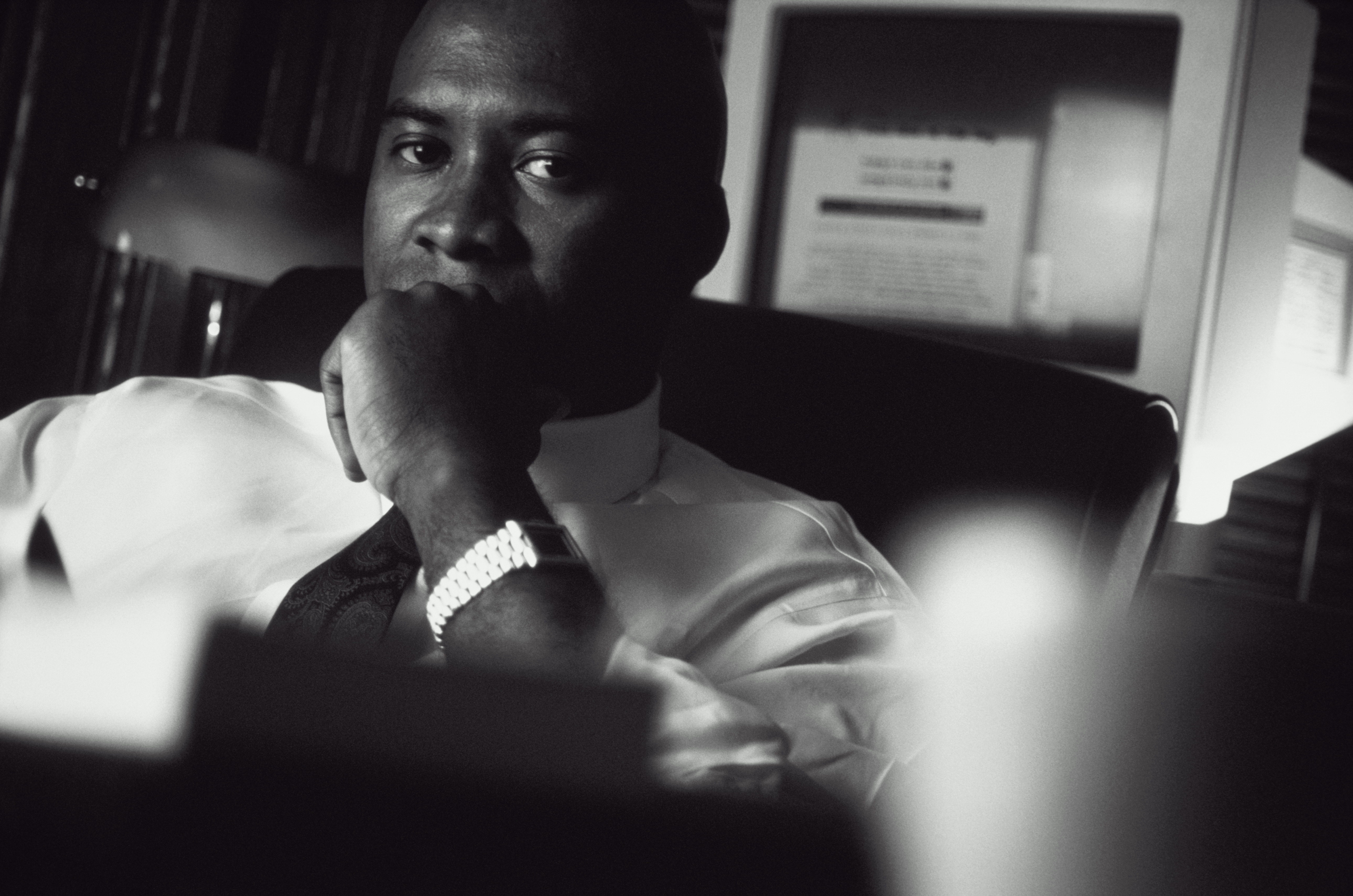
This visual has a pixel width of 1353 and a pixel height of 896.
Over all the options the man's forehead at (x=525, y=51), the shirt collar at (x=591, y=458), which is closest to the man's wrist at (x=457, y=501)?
the shirt collar at (x=591, y=458)

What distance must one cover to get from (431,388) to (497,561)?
0.51ft

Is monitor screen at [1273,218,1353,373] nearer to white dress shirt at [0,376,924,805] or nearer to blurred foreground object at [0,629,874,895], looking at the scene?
white dress shirt at [0,376,924,805]

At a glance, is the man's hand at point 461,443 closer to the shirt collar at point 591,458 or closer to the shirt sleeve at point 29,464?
the shirt collar at point 591,458

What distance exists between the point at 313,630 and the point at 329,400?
169 millimetres

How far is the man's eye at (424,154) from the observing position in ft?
3.14

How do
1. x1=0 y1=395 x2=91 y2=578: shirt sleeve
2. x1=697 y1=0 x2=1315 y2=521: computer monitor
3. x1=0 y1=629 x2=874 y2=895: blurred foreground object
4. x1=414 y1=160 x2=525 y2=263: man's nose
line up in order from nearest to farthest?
x1=0 y1=629 x2=874 y2=895: blurred foreground object → x1=414 y1=160 x2=525 y2=263: man's nose → x1=0 y1=395 x2=91 y2=578: shirt sleeve → x1=697 y1=0 x2=1315 y2=521: computer monitor

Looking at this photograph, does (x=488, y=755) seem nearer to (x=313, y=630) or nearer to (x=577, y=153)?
(x=313, y=630)

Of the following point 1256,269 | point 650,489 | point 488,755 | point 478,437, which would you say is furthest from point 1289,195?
point 488,755

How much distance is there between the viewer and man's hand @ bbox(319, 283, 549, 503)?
2.59 feet

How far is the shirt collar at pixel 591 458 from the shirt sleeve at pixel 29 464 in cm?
38

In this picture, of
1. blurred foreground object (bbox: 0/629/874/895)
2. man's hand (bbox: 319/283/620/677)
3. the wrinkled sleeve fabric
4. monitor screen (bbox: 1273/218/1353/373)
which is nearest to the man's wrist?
man's hand (bbox: 319/283/620/677)

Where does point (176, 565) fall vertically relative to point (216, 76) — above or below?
below

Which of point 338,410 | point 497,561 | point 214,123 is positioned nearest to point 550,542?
point 497,561

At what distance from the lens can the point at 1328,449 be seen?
8.91ft
